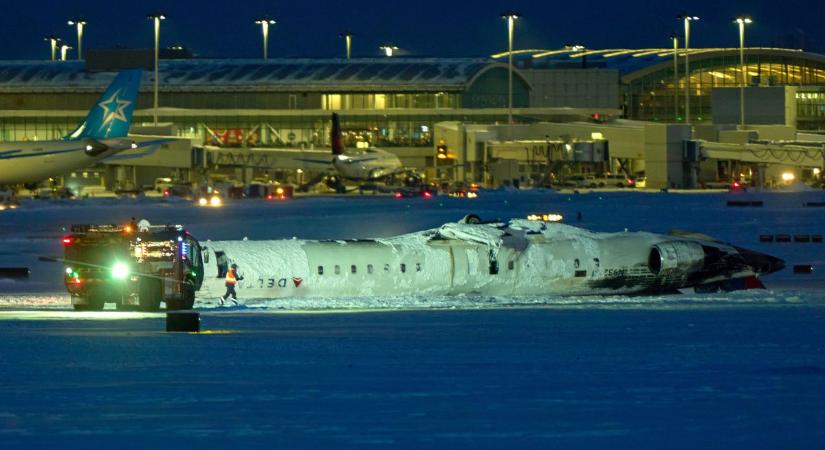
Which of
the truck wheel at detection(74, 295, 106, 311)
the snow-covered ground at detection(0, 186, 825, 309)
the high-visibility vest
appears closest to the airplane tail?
the snow-covered ground at detection(0, 186, 825, 309)

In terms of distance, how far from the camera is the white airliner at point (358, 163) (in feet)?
427

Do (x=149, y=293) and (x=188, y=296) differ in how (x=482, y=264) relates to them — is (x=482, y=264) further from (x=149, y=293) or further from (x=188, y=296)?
(x=149, y=293)

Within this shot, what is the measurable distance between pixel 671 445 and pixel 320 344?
11757 mm

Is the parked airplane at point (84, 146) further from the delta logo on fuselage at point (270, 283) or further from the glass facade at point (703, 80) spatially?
the glass facade at point (703, 80)

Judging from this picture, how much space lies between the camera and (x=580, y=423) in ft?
60.5

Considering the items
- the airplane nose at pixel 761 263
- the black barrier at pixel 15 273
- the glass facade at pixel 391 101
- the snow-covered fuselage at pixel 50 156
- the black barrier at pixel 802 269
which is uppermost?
the glass facade at pixel 391 101

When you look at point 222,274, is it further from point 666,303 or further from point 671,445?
point 671,445

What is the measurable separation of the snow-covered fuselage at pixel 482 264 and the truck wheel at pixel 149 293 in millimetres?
1845

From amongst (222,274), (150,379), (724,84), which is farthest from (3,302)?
(724,84)

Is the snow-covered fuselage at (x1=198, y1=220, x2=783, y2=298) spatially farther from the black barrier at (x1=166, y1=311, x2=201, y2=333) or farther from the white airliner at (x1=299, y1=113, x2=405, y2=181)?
the white airliner at (x1=299, y1=113, x2=405, y2=181)

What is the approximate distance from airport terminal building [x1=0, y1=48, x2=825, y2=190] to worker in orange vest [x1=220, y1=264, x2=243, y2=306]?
10762 cm

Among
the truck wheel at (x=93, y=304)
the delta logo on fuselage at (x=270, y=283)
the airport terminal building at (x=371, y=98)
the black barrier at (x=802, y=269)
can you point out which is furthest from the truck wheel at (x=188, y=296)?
the airport terminal building at (x=371, y=98)

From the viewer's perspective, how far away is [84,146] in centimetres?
8938

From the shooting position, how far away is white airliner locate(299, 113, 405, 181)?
13025 cm
